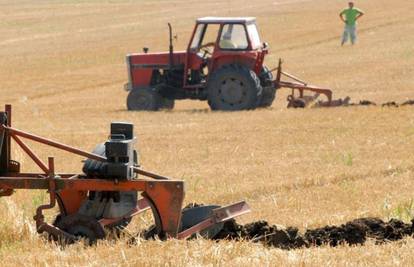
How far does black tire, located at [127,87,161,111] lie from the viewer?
25703 millimetres

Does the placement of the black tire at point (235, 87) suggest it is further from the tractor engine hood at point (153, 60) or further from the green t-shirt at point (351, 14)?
the green t-shirt at point (351, 14)

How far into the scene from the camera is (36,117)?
1005 inches

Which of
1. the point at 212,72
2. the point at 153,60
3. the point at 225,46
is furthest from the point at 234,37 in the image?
the point at 153,60

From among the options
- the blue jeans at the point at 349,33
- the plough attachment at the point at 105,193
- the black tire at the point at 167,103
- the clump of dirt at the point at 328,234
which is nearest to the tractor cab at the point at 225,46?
the black tire at the point at 167,103

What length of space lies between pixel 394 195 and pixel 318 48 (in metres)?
31.2

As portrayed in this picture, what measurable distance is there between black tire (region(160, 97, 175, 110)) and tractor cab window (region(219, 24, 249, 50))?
70.7 inches

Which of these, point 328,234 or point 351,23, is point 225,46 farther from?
point 351,23

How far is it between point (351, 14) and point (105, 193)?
35.0m

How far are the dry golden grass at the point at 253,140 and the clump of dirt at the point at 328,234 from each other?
464 millimetres

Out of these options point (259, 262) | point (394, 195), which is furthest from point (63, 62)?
point (259, 262)

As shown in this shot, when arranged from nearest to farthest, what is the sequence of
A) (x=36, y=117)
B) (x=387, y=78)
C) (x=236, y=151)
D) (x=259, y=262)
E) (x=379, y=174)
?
(x=259, y=262) → (x=379, y=174) → (x=236, y=151) → (x=36, y=117) → (x=387, y=78)

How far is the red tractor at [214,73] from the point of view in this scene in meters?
24.9

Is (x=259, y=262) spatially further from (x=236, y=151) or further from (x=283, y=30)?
(x=283, y=30)

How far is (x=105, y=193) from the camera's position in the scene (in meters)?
10.3
